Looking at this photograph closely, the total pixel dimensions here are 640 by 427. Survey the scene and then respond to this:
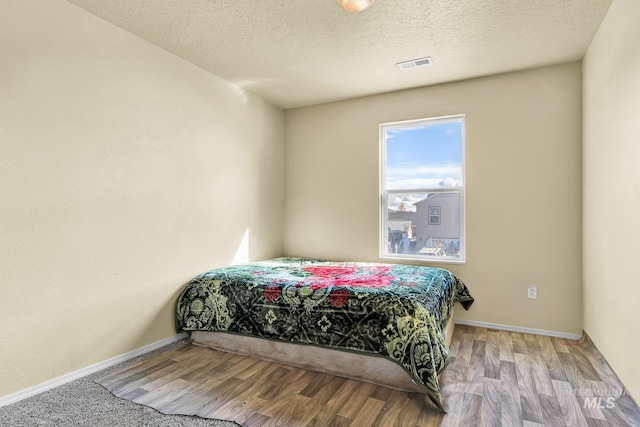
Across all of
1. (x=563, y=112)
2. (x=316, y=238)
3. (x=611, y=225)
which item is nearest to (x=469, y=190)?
(x=563, y=112)

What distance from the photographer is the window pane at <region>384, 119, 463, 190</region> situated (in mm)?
3613

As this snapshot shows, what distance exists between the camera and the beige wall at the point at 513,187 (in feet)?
10.2

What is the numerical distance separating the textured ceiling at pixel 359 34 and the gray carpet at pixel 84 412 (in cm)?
246

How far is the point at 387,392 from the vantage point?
212cm

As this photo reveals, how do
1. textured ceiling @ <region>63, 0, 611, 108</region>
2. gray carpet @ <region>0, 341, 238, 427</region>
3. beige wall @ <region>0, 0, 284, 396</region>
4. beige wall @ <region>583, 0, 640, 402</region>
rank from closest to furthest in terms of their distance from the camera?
gray carpet @ <region>0, 341, 238, 427</region> → beige wall @ <region>583, 0, 640, 402</region> → beige wall @ <region>0, 0, 284, 396</region> → textured ceiling @ <region>63, 0, 611, 108</region>

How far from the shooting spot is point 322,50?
2902mm

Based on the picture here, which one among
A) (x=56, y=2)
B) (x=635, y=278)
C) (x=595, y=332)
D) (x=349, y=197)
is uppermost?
(x=56, y=2)

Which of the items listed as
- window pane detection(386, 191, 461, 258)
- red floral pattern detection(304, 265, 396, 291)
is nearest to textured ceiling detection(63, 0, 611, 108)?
window pane detection(386, 191, 461, 258)

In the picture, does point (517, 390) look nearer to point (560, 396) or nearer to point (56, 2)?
point (560, 396)

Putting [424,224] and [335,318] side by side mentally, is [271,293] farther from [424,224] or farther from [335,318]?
[424,224]

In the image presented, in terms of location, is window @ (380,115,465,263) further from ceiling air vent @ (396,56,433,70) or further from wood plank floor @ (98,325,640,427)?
wood plank floor @ (98,325,640,427)

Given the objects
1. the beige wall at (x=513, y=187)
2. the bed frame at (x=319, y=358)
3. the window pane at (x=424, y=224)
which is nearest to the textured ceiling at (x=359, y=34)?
the beige wall at (x=513, y=187)

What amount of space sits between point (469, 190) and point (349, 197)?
130 centimetres

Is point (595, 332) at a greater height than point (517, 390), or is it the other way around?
point (595, 332)
